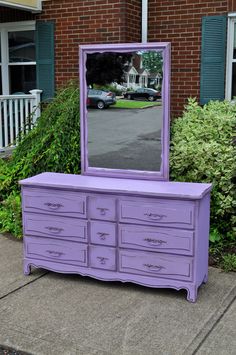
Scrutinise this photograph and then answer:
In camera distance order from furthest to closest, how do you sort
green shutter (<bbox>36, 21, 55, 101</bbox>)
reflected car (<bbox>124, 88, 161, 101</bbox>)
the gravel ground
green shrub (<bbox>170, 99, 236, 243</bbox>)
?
green shutter (<bbox>36, 21, 55, 101</bbox>)
green shrub (<bbox>170, 99, 236, 243</bbox>)
reflected car (<bbox>124, 88, 161, 101</bbox>)
the gravel ground

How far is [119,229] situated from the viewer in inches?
164

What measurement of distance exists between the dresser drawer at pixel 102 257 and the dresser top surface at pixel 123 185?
52 cm

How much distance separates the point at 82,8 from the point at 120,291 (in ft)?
17.0

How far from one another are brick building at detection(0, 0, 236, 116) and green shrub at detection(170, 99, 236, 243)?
1636mm

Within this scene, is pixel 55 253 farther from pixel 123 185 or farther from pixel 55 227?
pixel 123 185

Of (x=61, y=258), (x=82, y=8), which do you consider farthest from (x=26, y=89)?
(x=61, y=258)

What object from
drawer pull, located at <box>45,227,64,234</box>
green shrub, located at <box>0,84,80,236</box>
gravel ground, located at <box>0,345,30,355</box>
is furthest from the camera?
green shrub, located at <box>0,84,80,236</box>

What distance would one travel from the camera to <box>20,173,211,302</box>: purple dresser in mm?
3938

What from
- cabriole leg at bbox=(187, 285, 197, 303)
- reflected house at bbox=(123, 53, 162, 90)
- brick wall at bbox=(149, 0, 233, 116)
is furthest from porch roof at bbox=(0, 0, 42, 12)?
cabriole leg at bbox=(187, 285, 197, 303)

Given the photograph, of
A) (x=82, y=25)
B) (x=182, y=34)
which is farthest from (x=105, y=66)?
(x=82, y=25)

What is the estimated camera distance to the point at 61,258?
4410mm

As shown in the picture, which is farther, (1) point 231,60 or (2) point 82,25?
(2) point 82,25

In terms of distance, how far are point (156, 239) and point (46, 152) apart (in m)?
2.43

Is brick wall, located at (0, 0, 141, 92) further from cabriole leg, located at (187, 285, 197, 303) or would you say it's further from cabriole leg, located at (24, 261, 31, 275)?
cabriole leg, located at (187, 285, 197, 303)
